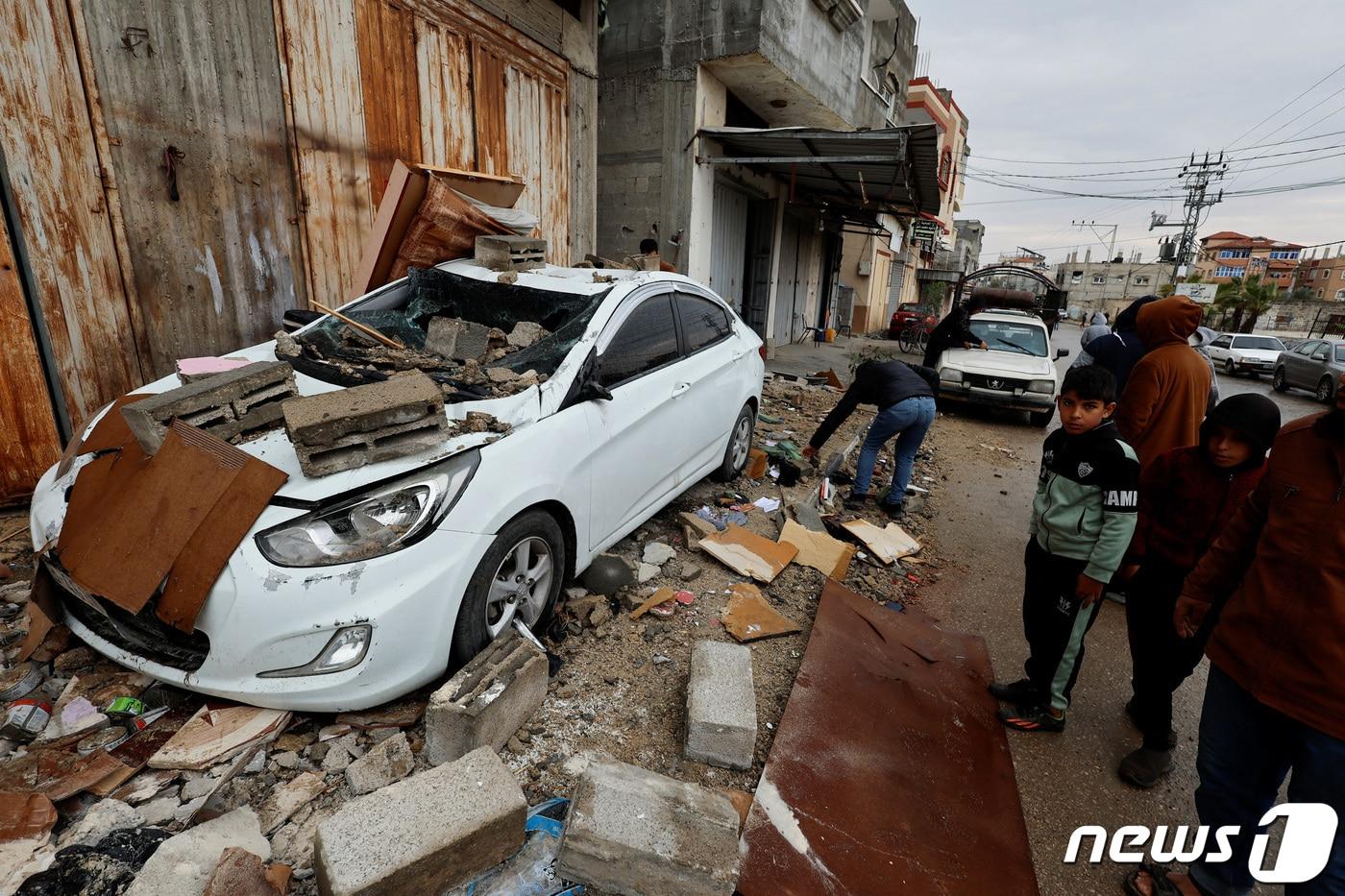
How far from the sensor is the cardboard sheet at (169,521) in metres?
2.06

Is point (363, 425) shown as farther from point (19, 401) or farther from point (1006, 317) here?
point (1006, 317)

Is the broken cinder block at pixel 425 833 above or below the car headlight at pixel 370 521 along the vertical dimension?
below

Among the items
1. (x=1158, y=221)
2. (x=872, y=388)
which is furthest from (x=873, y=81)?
(x=1158, y=221)

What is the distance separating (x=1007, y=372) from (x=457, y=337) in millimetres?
7779

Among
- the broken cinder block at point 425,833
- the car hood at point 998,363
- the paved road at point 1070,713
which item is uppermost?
the car hood at point 998,363

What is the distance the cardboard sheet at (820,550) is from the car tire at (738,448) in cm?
85

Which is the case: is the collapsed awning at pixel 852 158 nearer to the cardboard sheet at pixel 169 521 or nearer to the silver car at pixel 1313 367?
the cardboard sheet at pixel 169 521

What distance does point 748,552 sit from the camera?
157 inches

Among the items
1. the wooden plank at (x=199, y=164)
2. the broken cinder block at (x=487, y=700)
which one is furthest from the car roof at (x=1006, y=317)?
the broken cinder block at (x=487, y=700)

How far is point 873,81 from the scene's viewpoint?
541 inches

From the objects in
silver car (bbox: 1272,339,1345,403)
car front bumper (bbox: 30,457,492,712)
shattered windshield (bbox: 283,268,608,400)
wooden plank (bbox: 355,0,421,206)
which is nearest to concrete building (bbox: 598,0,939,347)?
wooden plank (bbox: 355,0,421,206)

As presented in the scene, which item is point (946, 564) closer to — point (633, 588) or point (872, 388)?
point (872, 388)

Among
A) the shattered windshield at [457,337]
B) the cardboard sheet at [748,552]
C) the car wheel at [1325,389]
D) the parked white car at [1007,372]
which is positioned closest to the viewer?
the shattered windshield at [457,337]

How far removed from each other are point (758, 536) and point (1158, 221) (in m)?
50.9
